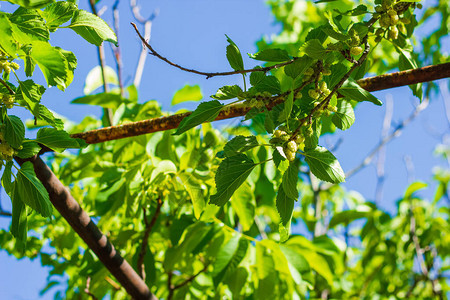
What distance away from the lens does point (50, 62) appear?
1.01 meters

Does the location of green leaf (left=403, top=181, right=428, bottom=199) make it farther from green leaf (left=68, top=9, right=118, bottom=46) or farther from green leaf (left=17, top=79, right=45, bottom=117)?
green leaf (left=17, top=79, right=45, bottom=117)

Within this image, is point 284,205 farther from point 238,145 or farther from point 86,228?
point 86,228

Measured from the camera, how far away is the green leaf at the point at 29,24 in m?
0.94

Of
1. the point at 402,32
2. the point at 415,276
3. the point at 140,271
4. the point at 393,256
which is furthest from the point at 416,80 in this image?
the point at 415,276

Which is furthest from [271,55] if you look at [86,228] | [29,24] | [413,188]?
[413,188]

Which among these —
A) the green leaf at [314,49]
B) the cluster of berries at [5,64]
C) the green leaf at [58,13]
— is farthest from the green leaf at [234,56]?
the cluster of berries at [5,64]

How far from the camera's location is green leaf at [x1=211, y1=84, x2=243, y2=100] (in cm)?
104

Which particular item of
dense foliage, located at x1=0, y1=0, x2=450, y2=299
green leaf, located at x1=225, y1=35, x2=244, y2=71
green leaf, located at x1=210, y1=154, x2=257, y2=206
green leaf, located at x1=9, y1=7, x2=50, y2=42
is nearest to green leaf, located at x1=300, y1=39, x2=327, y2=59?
dense foliage, located at x1=0, y1=0, x2=450, y2=299

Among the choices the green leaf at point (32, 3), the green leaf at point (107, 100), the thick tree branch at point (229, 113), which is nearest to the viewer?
the green leaf at point (32, 3)

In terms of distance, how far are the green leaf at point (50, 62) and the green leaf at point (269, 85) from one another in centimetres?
47

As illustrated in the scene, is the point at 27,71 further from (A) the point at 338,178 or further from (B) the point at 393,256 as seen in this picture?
(B) the point at 393,256

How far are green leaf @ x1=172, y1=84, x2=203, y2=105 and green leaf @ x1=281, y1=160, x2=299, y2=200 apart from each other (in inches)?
45.9

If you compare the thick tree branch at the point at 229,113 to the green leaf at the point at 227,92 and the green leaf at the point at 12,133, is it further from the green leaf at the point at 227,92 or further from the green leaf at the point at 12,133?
the green leaf at the point at 12,133

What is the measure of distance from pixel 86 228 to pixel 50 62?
0.70 m
